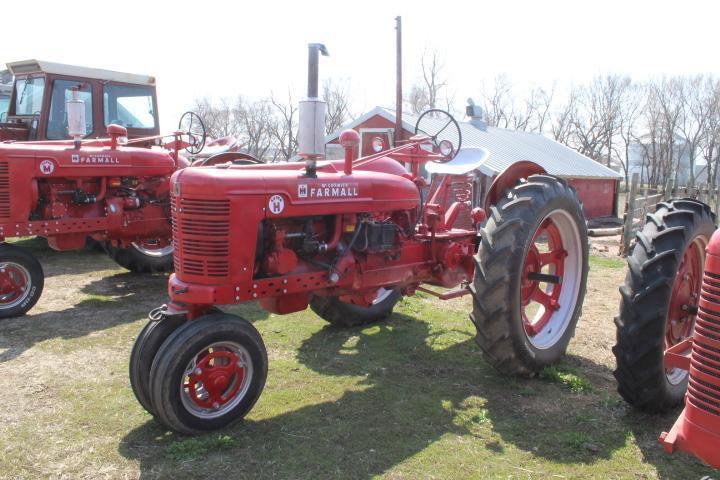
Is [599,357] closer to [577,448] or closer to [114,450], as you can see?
[577,448]

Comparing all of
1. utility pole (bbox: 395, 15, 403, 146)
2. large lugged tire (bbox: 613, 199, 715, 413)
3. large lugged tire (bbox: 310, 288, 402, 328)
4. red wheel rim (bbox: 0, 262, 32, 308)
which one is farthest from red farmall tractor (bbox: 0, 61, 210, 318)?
utility pole (bbox: 395, 15, 403, 146)

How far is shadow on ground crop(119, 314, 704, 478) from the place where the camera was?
3043mm

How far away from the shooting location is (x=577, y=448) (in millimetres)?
3195

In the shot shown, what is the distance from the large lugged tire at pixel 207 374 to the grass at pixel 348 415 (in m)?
0.13

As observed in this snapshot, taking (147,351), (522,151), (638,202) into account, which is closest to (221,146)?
(147,351)

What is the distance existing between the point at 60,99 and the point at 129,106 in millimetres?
973

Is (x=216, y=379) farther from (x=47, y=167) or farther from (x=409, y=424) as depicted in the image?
(x=47, y=167)

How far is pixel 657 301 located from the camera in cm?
317

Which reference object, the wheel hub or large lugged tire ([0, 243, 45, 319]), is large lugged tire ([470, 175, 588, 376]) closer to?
the wheel hub

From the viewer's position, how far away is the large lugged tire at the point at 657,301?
3.19 metres

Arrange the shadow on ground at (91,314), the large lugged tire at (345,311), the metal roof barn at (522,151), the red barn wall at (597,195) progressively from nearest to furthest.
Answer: the shadow on ground at (91,314) → the large lugged tire at (345,311) → the metal roof barn at (522,151) → the red barn wall at (597,195)

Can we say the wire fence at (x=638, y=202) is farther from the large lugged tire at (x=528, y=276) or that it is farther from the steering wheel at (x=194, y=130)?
the steering wheel at (x=194, y=130)

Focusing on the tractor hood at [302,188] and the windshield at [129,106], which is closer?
the tractor hood at [302,188]

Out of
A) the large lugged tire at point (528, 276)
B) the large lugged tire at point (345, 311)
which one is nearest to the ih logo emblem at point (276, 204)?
the large lugged tire at point (528, 276)
